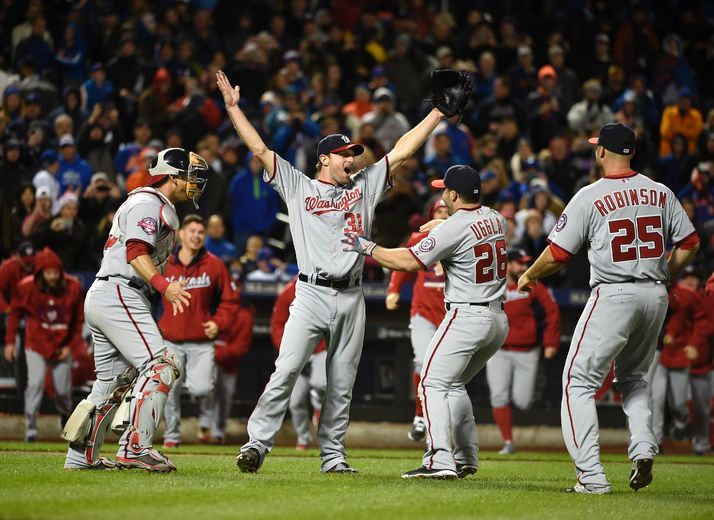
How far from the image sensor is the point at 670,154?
18547 mm

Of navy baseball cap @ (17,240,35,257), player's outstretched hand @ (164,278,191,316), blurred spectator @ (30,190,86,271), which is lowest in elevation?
player's outstretched hand @ (164,278,191,316)

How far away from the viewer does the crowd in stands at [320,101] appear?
16422mm

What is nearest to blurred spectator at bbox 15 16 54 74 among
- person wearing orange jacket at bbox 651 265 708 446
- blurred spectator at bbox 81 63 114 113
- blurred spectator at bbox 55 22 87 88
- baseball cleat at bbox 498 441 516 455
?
blurred spectator at bbox 55 22 87 88

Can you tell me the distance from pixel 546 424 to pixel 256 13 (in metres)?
10.0

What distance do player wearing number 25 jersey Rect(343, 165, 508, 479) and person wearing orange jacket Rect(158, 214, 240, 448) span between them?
4.63 meters

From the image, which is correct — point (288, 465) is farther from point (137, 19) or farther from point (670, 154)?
point (137, 19)

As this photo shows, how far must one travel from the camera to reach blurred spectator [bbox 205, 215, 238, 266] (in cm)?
1547

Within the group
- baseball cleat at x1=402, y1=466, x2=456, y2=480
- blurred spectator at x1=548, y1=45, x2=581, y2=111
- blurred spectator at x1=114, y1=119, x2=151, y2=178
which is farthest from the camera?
blurred spectator at x1=548, y1=45, x2=581, y2=111

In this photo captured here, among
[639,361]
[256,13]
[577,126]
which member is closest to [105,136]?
[256,13]

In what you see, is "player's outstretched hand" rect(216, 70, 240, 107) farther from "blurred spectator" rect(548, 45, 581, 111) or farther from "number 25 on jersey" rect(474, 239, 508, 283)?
"blurred spectator" rect(548, 45, 581, 111)

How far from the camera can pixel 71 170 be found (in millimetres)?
16531

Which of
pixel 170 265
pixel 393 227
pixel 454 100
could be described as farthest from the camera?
pixel 393 227

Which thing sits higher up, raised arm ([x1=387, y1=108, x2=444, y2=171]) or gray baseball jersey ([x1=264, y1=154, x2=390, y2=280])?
raised arm ([x1=387, y1=108, x2=444, y2=171])

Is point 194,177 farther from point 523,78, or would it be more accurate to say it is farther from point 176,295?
point 523,78
